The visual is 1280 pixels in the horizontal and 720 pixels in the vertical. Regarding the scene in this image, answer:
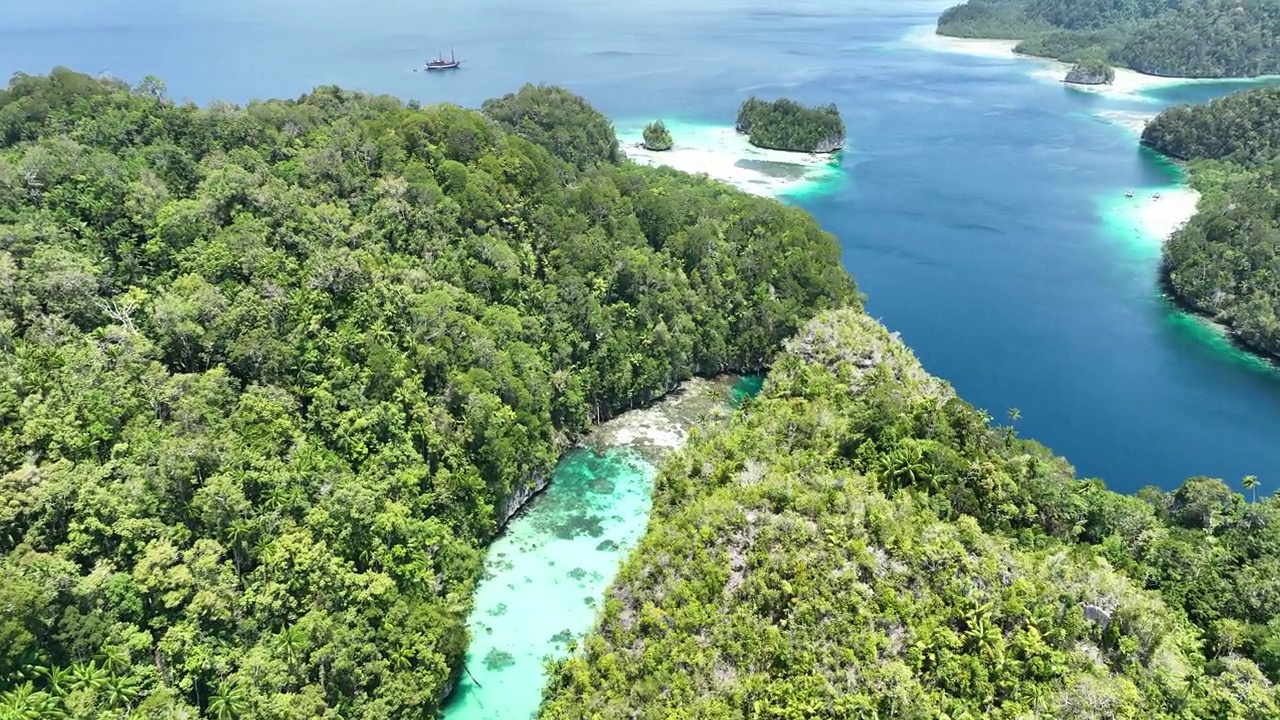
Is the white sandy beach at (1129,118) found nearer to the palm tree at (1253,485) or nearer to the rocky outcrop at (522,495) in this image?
the palm tree at (1253,485)

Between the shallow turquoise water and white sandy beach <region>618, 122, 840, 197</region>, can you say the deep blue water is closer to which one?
white sandy beach <region>618, 122, 840, 197</region>

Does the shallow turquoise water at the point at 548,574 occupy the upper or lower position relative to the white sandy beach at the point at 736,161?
lower

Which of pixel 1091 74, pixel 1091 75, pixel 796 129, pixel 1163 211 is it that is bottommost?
pixel 1163 211

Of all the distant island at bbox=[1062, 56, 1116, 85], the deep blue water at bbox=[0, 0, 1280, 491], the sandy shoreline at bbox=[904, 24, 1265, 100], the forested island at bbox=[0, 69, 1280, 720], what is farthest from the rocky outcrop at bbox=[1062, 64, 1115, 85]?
the forested island at bbox=[0, 69, 1280, 720]

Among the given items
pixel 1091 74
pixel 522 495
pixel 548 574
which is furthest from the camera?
pixel 1091 74

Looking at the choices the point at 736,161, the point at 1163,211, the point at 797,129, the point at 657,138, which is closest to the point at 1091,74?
the point at 1163,211

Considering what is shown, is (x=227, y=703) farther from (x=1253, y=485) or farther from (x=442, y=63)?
(x=442, y=63)

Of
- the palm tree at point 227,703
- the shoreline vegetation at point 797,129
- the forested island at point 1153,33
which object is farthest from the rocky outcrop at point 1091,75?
the palm tree at point 227,703
